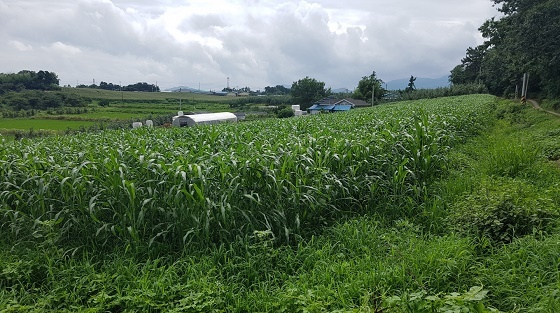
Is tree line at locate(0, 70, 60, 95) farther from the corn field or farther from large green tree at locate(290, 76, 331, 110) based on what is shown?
the corn field

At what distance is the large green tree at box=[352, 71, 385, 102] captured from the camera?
74.4 metres

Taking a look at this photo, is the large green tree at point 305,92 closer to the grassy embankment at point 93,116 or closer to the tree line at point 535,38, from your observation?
the grassy embankment at point 93,116

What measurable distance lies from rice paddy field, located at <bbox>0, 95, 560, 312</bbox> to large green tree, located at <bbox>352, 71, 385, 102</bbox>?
71.4 m

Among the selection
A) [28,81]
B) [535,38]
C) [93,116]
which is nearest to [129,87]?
[28,81]

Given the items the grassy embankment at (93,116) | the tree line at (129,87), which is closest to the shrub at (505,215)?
the grassy embankment at (93,116)

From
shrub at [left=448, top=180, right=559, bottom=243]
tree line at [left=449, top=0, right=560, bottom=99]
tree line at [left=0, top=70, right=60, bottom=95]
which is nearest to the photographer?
shrub at [left=448, top=180, right=559, bottom=243]

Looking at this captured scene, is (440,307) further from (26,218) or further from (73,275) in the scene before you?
(26,218)

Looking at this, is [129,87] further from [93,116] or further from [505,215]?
[505,215]

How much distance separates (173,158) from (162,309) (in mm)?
2409

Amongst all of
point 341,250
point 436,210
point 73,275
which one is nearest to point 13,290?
point 73,275

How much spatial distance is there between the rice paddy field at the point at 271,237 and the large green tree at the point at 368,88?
71419mm

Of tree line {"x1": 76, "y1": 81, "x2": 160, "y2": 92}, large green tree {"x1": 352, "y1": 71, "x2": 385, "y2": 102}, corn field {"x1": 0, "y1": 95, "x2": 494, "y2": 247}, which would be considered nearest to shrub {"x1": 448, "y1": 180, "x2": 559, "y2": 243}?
corn field {"x1": 0, "y1": 95, "x2": 494, "y2": 247}

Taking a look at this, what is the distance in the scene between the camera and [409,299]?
2.49 metres

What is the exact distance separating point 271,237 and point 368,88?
7587cm
